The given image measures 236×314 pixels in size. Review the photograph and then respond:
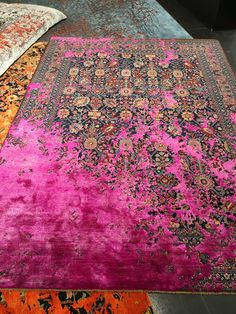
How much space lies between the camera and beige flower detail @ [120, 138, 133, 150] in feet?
6.95

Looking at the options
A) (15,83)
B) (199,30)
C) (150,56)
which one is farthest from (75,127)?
(199,30)

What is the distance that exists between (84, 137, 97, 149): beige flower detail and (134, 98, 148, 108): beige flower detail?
1.68 feet

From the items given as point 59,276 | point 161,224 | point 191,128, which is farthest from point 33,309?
point 191,128

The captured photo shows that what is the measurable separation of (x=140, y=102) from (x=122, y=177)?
809mm

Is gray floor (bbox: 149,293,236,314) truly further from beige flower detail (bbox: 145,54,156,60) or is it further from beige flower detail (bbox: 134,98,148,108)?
beige flower detail (bbox: 145,54,156,60)

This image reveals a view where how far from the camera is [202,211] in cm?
176

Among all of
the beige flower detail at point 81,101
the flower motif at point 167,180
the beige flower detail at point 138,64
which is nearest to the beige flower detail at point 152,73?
the beige flower detail at point 138,64

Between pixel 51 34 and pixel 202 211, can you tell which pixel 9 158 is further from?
pixel 51 34

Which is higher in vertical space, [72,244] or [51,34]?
[51,34]

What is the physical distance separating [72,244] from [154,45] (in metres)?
2.28

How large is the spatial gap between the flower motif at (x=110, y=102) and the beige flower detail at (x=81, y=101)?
148mm

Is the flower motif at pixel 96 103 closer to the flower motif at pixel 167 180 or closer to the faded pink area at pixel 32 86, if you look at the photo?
the faded pink area at pixel 32 86

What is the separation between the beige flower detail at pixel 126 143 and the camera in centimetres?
212

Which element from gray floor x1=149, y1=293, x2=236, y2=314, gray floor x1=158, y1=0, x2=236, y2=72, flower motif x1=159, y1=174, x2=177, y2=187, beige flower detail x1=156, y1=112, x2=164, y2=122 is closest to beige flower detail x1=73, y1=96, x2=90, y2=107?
beige flower detail x1=156, y1=112, x2=164, y2=122
